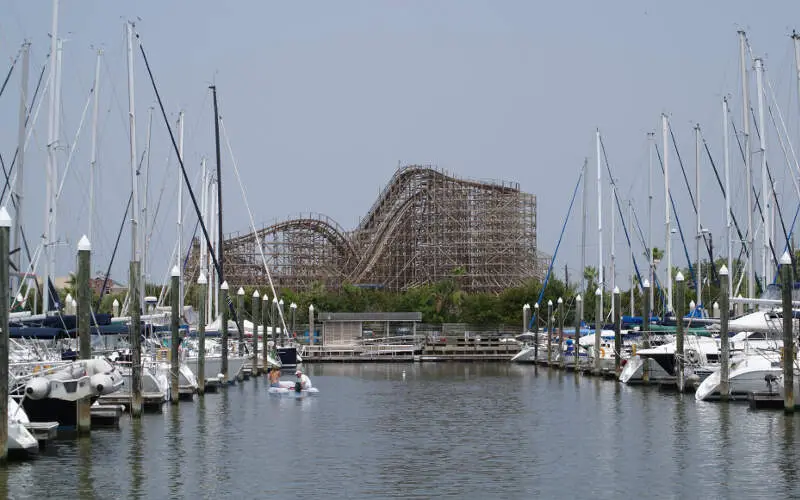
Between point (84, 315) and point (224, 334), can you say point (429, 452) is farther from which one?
point (224, 334)

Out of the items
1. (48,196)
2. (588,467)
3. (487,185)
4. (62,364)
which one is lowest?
(588,467)

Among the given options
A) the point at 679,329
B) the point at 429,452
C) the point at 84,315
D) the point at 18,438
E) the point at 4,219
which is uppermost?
the point at 4,219

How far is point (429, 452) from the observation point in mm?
26234

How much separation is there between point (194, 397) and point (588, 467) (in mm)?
19017

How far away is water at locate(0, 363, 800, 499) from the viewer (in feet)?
69.3

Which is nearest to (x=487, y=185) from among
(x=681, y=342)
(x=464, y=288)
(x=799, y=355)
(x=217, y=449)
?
(x=464, y=288)

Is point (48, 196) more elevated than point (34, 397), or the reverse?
point (48, 196)

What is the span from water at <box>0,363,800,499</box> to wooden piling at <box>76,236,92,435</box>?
1.95ft

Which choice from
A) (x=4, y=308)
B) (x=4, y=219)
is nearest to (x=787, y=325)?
(x=4, y=308)

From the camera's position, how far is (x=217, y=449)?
2653cm

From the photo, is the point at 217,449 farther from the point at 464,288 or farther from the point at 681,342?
the point at 464,288

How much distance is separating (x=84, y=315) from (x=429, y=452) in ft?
25.4

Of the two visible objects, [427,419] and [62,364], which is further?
[427,419]

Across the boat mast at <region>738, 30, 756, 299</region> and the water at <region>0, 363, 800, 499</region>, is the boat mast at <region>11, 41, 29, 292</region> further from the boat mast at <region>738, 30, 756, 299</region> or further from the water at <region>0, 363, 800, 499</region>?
the boat mast at <region>738, 30, 756, 299</region>
